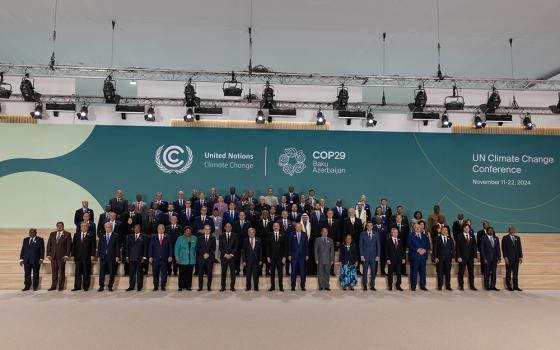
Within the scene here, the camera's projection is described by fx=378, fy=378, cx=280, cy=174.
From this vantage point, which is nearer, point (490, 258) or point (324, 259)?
point (324, 259)

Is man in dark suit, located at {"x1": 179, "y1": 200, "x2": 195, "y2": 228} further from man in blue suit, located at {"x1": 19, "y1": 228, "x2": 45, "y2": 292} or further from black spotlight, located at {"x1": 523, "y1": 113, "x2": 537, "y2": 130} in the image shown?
black spotlight, located at {"x1": 523, "y1": 113, "x2": 537, "y2": 130}

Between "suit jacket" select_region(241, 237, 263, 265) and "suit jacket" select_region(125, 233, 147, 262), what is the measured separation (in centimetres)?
217

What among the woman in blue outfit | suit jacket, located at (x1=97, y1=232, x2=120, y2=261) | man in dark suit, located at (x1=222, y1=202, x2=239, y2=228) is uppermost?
man in dark suit, located at (x1=222, y1=202, x2=239, y2=228)

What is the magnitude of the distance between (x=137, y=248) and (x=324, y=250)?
406 cm

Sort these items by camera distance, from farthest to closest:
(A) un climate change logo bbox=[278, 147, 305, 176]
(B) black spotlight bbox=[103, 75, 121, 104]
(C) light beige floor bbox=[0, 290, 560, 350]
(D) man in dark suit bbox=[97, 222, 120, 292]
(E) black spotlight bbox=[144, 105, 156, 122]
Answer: (A) un climate change logo bbox=[278, 147, 305, 176] < (E) black spotlight bbox=[144, 105, 156, 122] < (B) black spotlight bbox=[103, 75, 121, 104] < (D) man in dark suit bbox=[97, 222, 120, 292] < (C) light beige floor bbox=[0, 290, 560, 350]

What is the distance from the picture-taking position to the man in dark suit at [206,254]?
8180 mm

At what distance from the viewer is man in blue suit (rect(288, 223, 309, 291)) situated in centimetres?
841

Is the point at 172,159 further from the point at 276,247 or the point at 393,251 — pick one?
the point at 393,251

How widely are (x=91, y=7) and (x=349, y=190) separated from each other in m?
9.11

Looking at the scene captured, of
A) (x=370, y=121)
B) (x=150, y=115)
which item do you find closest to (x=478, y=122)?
(x=370, y=121)

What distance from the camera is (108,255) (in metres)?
8.12

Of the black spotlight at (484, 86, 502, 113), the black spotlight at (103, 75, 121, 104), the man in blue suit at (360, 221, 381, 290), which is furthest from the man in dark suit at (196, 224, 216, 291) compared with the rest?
the black spotlight at (484, 86, 502, 113)

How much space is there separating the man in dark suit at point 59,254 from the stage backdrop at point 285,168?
4376mm

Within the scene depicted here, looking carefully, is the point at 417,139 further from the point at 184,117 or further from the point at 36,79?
the point at 36,79
